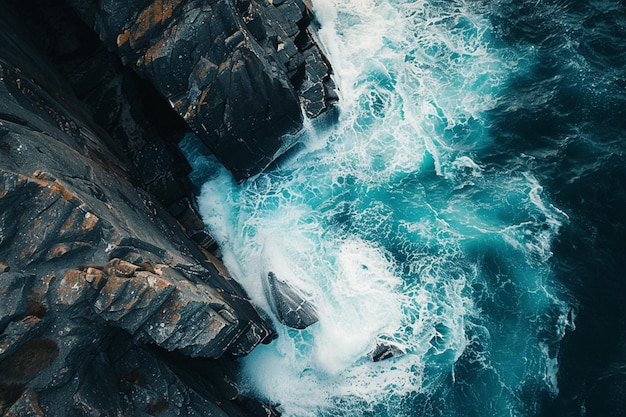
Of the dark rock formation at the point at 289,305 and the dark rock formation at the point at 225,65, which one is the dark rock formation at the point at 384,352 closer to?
the dark rock formation at the point at 289,305

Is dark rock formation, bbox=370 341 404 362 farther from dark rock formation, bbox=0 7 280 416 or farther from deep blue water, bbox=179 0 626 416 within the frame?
dark rock formation, bbox=0 7 280 416

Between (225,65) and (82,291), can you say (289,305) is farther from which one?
(225,65)

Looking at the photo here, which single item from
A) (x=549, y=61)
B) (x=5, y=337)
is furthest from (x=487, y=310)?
(x=5, y=337)

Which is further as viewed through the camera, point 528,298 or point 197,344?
point 528,298

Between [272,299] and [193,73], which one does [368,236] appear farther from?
[193,73]

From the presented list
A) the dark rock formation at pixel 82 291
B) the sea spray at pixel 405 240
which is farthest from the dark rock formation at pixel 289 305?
the dark rock formation at pixel 82 291

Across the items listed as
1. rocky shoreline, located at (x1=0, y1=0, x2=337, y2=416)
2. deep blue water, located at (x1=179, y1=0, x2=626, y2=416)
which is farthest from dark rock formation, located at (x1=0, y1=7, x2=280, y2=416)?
deep blue water, located at (x1=179, y1=0, x2=626, y2=416)

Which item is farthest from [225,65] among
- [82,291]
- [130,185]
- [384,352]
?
[384,352]
